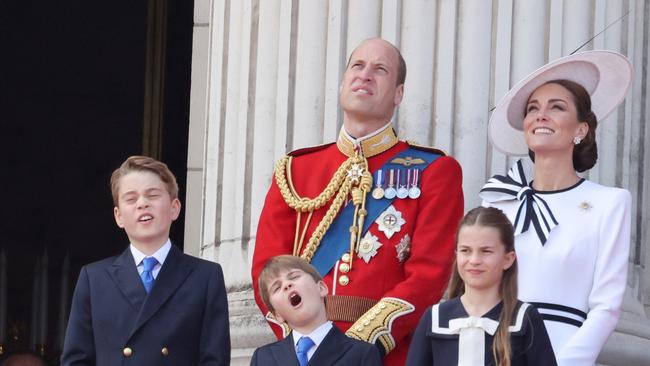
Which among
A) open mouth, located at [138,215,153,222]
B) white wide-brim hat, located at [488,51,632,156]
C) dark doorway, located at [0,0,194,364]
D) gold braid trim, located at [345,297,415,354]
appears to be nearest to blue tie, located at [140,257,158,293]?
open mouth, located at [138,215,153,222]

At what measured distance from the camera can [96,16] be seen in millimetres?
13039

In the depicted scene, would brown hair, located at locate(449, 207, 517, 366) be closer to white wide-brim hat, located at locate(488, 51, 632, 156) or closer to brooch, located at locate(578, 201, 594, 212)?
brooch, located at locate(578, 201, 594, 212)

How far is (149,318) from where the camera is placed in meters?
6.51

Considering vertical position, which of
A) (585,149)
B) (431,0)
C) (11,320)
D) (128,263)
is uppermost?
(431,0)

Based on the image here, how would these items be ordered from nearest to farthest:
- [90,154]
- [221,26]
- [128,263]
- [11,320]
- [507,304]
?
[507,304] → [128,263] → [221,26] → [11,320] → [90,154]

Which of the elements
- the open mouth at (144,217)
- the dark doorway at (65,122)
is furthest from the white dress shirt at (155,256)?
the dark doorway at (65,122)

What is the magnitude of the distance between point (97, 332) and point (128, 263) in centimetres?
27

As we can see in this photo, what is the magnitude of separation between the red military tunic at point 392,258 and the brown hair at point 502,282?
15.2 inches

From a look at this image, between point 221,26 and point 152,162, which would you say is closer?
point 152,162

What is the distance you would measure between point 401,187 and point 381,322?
633 mm

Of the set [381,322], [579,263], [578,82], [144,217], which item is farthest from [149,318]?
[578,82]

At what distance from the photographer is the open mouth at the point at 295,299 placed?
6340 millimetres

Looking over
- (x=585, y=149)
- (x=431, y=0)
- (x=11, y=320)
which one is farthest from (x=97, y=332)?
(x=11, y=320)

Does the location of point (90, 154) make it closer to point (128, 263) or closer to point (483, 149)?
point (483, 149)
